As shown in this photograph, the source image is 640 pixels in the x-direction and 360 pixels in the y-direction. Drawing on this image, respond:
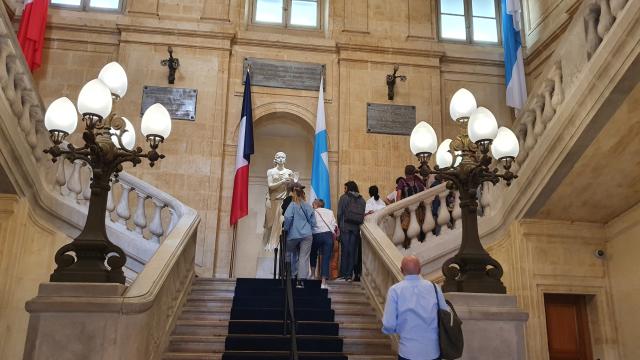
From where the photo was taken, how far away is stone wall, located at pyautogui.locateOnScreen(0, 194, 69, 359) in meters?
7.05

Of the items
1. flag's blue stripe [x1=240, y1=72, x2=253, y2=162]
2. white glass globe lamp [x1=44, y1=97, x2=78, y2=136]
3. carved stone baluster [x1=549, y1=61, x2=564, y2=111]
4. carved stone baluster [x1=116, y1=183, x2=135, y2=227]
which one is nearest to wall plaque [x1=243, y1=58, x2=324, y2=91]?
flag's blue stripe [x1=240, y1=72, x2=253, y2=162]

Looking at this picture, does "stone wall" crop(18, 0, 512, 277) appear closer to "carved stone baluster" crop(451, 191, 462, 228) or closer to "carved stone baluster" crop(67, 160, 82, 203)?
"carved stone baluster" crop(67, 160, 82, 203)

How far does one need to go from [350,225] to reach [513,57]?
6183 mm

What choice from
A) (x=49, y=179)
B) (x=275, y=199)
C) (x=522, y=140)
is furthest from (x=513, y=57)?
(x=49, y=179)

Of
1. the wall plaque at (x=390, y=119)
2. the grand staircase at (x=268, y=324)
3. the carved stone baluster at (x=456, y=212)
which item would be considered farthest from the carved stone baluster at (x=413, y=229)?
the wall plaque at (x=390, y=119)

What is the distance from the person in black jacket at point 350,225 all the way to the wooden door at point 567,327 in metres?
2.72

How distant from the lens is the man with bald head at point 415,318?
13.3 ft

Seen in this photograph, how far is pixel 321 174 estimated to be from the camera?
1161 centimetres

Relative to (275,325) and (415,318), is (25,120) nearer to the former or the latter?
(275,325)

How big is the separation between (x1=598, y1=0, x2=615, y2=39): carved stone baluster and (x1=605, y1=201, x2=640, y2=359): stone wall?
243cm

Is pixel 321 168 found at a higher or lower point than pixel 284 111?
lower

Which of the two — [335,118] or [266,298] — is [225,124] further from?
[266,298]

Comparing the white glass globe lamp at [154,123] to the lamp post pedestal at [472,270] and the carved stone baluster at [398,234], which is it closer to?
the lamp post pedestal at [472,270]

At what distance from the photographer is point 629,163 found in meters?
7.05
